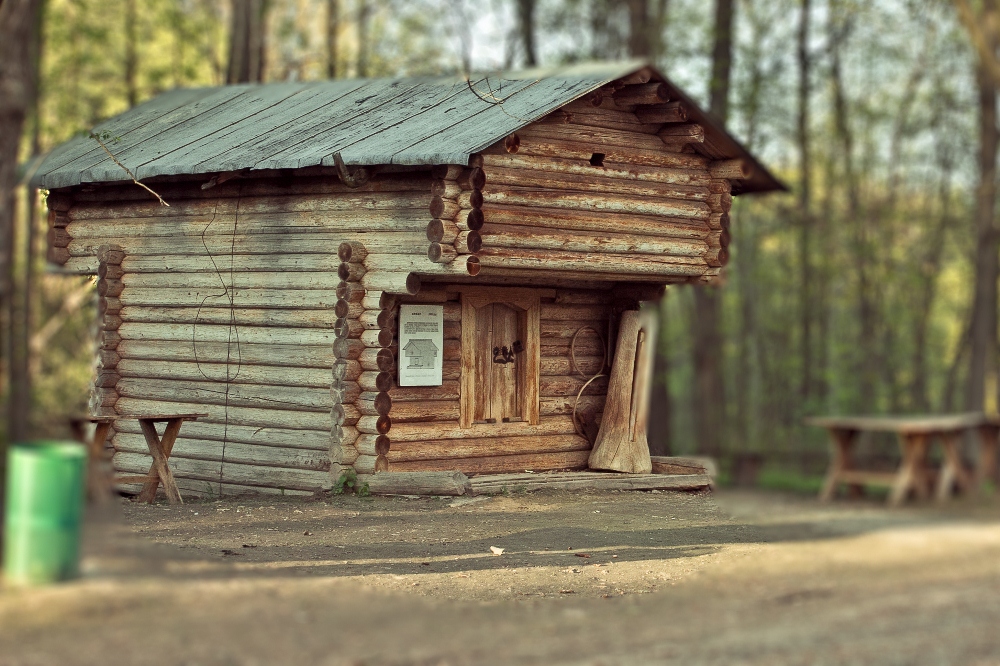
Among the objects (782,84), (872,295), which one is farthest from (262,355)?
(782,84)

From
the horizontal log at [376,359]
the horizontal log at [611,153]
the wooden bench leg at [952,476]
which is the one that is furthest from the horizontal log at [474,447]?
the wooden bench leg at [952,476]

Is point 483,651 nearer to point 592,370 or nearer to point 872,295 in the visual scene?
point 592,370

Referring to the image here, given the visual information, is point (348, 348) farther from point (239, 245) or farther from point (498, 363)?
point (498, 363)

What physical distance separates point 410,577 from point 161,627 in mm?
3442

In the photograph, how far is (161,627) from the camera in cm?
620

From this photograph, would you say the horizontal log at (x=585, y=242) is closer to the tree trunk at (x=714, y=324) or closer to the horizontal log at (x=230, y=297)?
the horizontal log at (x=230, y=297)

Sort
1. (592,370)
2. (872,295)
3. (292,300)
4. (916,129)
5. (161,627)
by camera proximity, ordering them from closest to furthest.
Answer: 1. (161,627)
2. (292,300)
3. (592,370)
4. (872,295)
5. (916,129)

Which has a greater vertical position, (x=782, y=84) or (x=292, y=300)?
(x=782, y=84)

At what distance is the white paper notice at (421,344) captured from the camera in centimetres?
1355

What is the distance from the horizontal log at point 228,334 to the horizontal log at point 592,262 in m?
2.24

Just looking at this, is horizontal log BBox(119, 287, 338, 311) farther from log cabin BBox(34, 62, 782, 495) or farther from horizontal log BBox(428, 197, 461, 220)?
horizontal log BBox(428, 197, 461, 220)

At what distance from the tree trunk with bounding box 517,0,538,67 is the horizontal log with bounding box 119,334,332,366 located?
13886 millimetres

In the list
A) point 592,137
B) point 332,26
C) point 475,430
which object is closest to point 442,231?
point 592,137

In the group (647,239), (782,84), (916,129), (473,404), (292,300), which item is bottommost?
(473,404)
